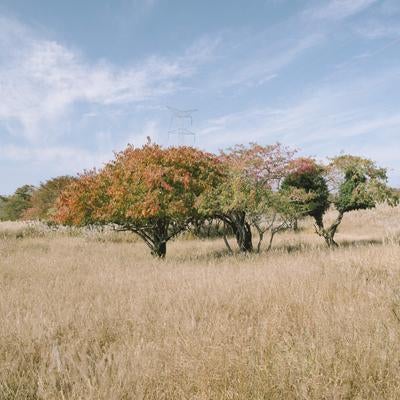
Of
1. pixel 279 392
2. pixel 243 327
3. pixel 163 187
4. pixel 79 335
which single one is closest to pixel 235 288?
pixel 243 327

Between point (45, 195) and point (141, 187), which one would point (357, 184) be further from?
point (45, 195)

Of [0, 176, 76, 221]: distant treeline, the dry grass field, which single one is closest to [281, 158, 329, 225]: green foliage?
the dry grass field

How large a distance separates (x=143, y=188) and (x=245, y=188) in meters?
3.10

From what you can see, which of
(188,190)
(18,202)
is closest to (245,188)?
(188,190)

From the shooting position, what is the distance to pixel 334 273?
322 inches

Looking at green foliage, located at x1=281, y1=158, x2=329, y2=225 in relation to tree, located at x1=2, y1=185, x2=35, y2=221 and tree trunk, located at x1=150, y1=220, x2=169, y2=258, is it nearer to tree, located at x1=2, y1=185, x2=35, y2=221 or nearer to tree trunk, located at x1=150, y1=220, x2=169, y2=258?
tree trunk, located at x1=150, y1=220, x2=169, y2=258

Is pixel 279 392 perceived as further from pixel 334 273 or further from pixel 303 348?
pixel 334 273

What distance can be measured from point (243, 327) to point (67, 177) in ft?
139

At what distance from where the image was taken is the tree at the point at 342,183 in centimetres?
1570

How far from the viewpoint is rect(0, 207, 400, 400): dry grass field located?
125 inches

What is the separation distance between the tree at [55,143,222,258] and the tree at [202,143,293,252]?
50 cm

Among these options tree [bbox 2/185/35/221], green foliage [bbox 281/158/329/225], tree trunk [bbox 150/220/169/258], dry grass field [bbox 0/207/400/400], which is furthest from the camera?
tree [bbox 2/185/35/221]

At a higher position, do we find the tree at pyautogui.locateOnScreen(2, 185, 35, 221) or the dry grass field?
the tree at pyautogui.locateOnScreen(2, 185, 35, 221)

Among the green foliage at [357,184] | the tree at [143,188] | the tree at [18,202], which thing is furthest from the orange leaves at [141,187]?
the tree at [18,202]
